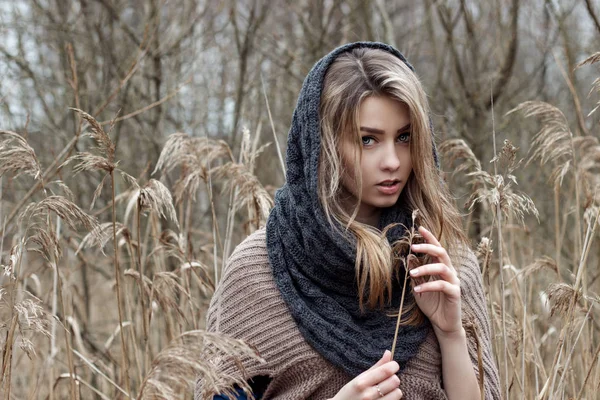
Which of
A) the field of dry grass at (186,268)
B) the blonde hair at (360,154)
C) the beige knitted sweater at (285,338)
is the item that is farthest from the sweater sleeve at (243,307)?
the blonde hair at (360,154)

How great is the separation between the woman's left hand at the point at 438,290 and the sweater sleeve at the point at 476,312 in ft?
0.47

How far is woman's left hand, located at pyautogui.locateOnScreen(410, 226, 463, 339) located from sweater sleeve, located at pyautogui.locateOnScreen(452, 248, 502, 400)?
14cm

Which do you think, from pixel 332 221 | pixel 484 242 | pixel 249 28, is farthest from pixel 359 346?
pixel 249 28

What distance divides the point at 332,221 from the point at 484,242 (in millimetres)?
414

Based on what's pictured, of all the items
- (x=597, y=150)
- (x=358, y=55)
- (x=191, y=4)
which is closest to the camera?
(x=358, y=55)

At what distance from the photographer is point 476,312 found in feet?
6.55

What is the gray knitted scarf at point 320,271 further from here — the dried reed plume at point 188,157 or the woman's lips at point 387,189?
A: the dried reed plume at point 188,157

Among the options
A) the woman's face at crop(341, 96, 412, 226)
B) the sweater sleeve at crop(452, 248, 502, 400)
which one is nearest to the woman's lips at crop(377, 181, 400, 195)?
the woman's face at crop(341, 96, 412, 226)

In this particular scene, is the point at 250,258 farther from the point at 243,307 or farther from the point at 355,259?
the point at 355,259

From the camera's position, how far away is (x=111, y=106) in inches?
187

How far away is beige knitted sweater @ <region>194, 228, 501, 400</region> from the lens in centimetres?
190

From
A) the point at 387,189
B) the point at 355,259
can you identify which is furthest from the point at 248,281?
the point at 387,189

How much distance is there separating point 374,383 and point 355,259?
31 centimetres

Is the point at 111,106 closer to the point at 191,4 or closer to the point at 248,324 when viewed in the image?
the point at 191,4
